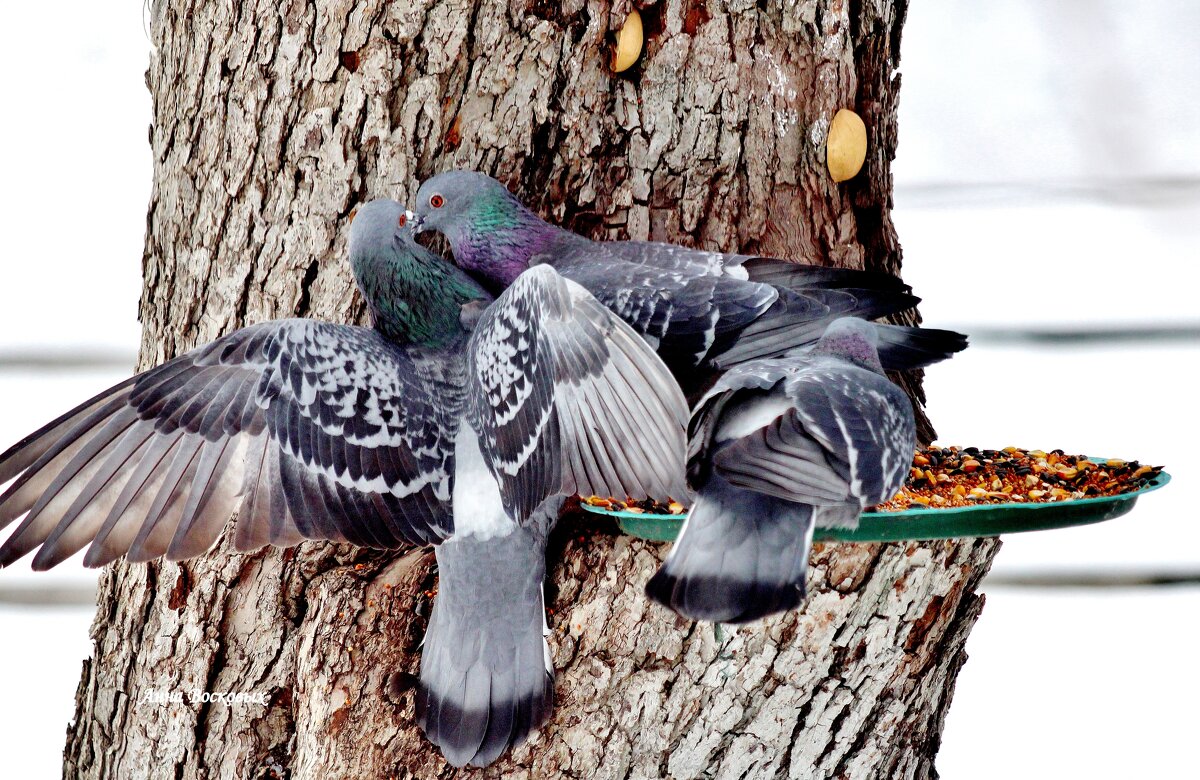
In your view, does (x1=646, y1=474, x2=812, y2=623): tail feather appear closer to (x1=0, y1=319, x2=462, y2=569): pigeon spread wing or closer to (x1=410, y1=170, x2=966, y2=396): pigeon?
(x1=410, y1=170, x2=966, y2=396): pigeon

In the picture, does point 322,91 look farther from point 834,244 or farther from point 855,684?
point 855,684

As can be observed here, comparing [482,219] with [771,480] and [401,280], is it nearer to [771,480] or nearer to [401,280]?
[401,280]

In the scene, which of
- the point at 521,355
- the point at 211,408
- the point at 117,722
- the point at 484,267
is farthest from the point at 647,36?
the point at 117,722

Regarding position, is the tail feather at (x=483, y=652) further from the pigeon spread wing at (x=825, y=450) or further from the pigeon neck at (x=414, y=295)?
the pigeon spread wing at (x=825, y=450)

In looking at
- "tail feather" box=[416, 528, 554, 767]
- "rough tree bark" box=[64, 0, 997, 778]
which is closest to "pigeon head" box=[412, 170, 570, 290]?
"rough tree bark" box=[64, 0, 997, 778]

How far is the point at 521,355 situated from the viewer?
138 centimetres

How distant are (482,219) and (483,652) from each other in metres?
0.66

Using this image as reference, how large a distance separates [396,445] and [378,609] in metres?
0.30

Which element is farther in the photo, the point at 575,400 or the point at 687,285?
the point at 687,285

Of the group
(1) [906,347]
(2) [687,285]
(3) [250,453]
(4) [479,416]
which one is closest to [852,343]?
(1) [906,347]

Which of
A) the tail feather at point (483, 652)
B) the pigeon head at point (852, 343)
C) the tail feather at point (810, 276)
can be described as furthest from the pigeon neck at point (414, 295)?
the pigeon head at point (852, 343)

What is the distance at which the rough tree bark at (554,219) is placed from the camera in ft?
5.33

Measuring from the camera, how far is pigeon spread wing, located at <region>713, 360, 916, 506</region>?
1.19 metres

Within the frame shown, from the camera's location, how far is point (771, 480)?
1.19m
